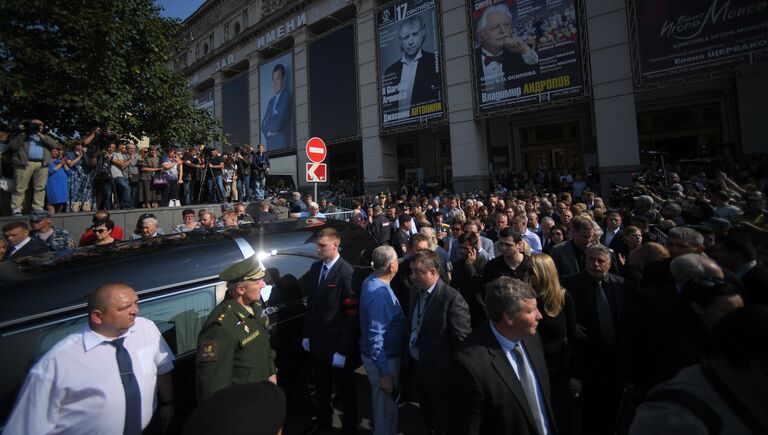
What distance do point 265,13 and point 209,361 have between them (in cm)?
3170

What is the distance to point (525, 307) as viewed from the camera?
205 centimetres

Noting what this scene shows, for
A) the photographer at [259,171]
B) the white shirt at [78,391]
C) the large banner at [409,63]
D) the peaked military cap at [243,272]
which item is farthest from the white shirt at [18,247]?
the large banner at [409,63]

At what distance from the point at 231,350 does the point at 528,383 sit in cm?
193

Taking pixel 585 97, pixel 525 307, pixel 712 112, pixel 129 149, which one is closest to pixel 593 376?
pixel 525 307

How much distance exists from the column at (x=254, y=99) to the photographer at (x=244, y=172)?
16.8 metres

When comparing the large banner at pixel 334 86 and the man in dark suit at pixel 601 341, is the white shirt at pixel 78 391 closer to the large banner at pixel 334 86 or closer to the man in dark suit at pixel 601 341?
the man in dark suit at pixel 601 341

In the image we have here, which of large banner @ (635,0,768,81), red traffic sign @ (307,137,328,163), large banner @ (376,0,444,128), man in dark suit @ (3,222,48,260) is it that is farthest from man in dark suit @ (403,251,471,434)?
large banner @ (376,0,444,128)

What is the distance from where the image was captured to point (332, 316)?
3.33 m

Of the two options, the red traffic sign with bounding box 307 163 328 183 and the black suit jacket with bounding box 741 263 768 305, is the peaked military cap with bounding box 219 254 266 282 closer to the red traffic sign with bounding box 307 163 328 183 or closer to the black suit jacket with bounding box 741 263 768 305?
the black suit jacket with bounding box 741 263 768 305

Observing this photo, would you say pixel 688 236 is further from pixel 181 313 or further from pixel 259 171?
pixel 259 171

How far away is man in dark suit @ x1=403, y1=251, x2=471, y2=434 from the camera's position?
9.12 ft

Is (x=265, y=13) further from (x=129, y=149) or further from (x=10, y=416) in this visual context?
(x=10, y=416)

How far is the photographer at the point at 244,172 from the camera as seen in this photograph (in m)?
11.4

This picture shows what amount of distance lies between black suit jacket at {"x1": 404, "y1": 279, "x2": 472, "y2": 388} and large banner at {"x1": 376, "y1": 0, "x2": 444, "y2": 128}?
16.4 metres
